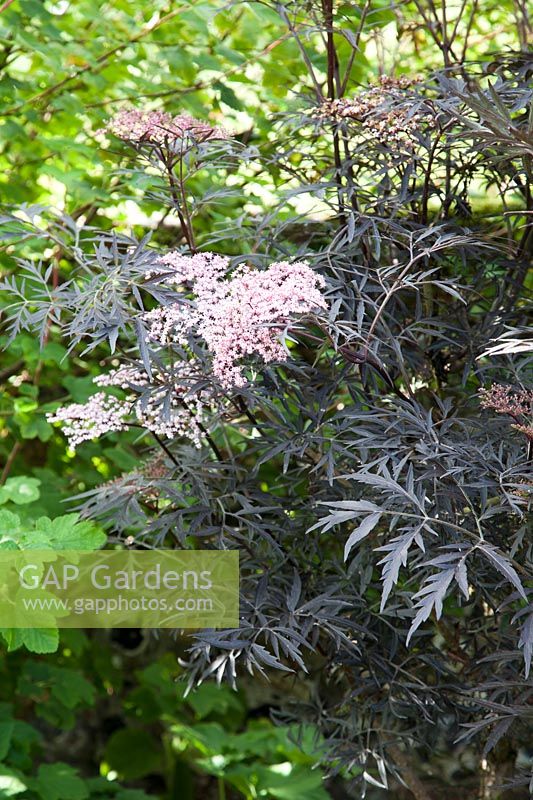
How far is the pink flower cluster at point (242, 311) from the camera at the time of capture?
1.02 m

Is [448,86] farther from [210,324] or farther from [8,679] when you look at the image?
[8,679]

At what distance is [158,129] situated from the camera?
3.99ft

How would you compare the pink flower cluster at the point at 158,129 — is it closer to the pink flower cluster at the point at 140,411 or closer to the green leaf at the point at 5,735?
the pink flower cluster at the point at 140,411

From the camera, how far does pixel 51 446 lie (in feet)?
7.13

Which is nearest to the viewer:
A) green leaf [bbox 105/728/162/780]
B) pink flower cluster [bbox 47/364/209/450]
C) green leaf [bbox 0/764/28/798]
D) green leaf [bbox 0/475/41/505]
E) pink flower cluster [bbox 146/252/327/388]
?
pink flower cluster [bbox 146/252/327/388]

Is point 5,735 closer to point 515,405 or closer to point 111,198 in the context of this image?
point 111,198

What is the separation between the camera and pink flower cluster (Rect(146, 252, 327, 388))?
1.02 metres

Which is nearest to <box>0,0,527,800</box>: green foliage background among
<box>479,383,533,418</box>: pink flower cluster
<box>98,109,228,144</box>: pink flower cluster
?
<box>98,109,228,144</box>: pink flower cluster

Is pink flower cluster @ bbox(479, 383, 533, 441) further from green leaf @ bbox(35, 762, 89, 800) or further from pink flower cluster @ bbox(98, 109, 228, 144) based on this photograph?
green leaf @ bbox(35, 762, 89, 800)

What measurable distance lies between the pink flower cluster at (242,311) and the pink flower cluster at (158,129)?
0.24m

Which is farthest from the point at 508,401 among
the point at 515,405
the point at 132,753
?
the point at 132,753

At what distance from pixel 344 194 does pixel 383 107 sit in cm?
15

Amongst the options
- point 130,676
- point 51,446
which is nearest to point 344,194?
point 51,446

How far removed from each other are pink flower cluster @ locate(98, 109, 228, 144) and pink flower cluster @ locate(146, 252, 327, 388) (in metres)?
0.24
